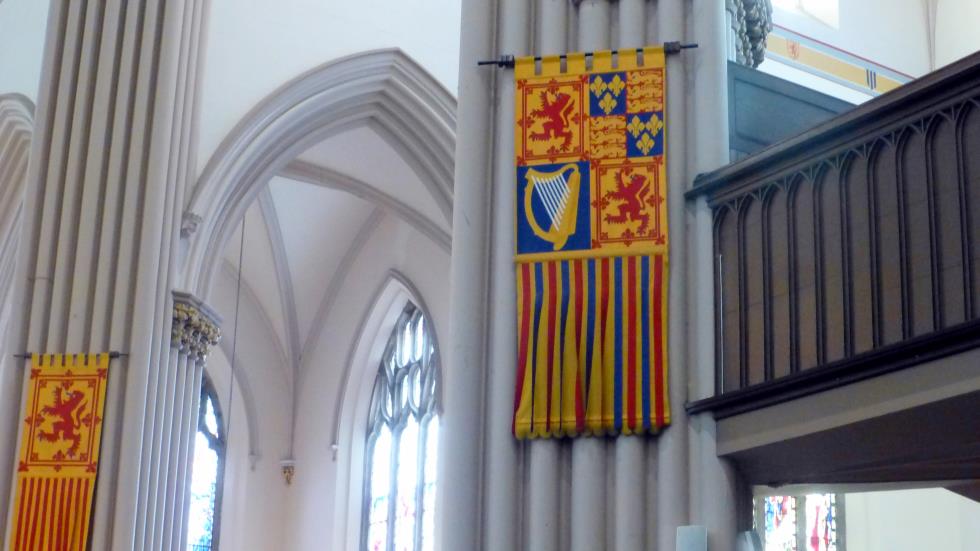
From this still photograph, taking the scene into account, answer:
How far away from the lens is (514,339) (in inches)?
267

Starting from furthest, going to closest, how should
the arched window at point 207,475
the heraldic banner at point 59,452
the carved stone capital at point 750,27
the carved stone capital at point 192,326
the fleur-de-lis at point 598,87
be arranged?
1. the arched window at point 207,475
2. the carved stone capital at point 192,326
3. the heraldic banner at point 59,452
4. the carved stone capital at point 750,27
5. the fleur-de-lis at point 598,87

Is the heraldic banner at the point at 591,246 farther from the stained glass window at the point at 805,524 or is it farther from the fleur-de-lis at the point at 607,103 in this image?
the stained glass window at the point at 805,524

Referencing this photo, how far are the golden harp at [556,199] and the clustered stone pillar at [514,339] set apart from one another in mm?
98

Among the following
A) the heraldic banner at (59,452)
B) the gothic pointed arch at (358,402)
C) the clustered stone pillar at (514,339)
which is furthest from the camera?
the gothic pointed arch at (358,402)

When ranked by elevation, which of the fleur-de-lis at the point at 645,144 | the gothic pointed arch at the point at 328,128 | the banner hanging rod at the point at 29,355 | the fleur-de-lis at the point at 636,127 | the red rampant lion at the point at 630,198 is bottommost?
the banner hanging rod at the point at 29,355

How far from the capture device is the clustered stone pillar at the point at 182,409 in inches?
465

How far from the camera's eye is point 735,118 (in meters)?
7.12

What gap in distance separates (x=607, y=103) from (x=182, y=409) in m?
6.28

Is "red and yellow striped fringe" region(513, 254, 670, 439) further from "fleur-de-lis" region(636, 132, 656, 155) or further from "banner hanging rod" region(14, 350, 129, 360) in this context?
"banner hanging rod" region(14, 350, 129, 360)

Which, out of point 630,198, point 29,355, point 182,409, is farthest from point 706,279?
point 182,409

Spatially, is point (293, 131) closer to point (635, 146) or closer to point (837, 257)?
A: point (635, 146)

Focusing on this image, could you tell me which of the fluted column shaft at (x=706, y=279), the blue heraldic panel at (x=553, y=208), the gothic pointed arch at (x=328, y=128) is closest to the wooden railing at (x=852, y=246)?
the fluted column shaft at (x=706, y=279)

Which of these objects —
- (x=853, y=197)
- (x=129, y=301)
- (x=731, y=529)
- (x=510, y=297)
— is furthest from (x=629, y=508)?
(x=129, y=301)

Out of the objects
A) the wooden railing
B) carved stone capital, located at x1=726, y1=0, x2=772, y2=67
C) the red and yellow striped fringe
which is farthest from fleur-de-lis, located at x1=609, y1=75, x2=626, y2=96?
carved stone capital, located at x1=726, y1=0, x2=772, y2=67
